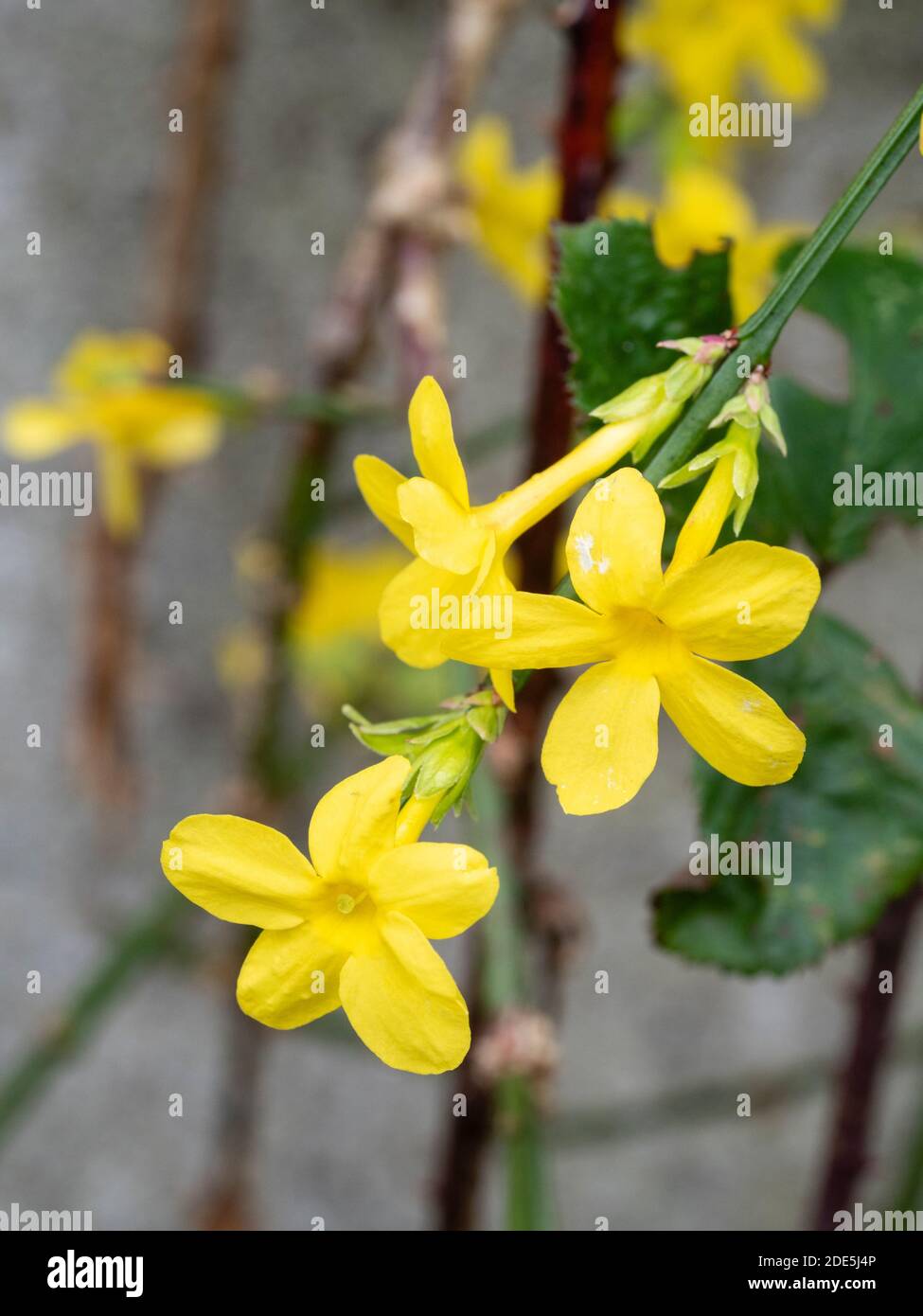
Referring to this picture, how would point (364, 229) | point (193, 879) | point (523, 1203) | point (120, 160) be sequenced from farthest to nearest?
point (120, 160) < point (364, 229) < point (523, 1203) < point (193, 879)

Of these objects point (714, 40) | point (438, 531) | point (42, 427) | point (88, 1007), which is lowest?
point (88, 1007)

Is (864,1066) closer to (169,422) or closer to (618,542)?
(618,542)

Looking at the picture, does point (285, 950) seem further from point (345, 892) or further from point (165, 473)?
point (165, 473)

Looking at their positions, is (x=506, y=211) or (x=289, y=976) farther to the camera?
(x=506, y=211)

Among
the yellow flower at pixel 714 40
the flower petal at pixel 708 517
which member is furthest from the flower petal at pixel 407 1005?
the yellow flower at pixel 714 40

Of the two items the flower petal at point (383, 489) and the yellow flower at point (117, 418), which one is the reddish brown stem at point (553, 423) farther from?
the yellow flower at point (117, 418)

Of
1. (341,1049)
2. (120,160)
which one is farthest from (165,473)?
(341,1049)

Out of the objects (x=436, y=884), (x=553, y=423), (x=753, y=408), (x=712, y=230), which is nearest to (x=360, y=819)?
(x=436, y=884)
